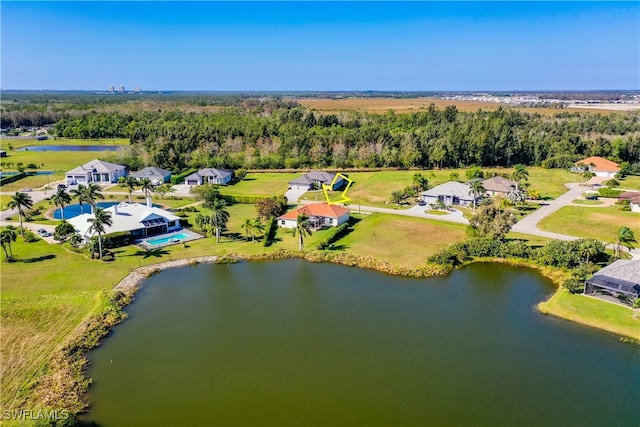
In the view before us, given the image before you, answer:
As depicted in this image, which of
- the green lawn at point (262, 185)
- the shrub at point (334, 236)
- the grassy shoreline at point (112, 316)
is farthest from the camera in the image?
the green lawn at point (262, 185)

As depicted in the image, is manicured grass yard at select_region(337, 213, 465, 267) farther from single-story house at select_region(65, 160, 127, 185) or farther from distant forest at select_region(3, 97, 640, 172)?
single-story house at select_region(65, 160, 127, 185)

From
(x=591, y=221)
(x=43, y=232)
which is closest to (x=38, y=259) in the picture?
(x=43, y=232)

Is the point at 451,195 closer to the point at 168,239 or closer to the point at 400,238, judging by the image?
the point at 400,238

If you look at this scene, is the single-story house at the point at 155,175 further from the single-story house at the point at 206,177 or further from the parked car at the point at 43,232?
the parked car at the point at 43,232

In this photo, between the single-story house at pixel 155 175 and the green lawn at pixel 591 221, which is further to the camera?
the single-story house at pixel 155 175

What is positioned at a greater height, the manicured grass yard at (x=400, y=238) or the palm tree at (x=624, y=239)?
the palm tree at (x=624, y=239)

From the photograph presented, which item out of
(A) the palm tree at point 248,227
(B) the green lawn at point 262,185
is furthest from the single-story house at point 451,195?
(A) the palm tree at point 248,227
